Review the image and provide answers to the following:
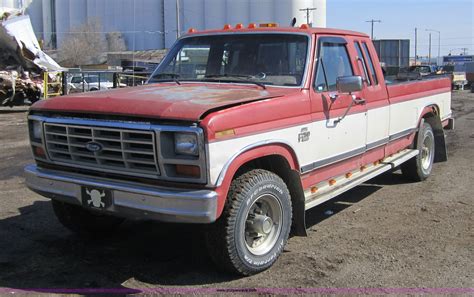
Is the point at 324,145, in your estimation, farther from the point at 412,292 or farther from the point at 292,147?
the point at 412,292

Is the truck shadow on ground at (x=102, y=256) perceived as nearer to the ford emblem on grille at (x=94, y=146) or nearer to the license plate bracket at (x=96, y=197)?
the license plate bracket at (x=96, y=197)

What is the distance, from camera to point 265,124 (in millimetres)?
4520

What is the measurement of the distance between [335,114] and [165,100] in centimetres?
199

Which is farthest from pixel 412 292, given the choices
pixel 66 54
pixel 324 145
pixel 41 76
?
pixel 66 54

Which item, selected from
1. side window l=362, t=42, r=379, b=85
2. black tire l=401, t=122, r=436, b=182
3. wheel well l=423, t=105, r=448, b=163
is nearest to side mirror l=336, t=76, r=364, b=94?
side window l=362, t=42, r=379, b=85

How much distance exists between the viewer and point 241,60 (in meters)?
5.67

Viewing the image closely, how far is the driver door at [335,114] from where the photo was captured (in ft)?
17.4

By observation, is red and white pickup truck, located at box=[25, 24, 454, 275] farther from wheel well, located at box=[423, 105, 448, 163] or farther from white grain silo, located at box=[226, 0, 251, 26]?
white grain silo, located at box=[226, 0, 251, 26]

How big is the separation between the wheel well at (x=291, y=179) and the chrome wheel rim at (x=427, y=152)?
399 centimetres

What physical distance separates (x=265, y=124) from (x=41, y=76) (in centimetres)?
1987

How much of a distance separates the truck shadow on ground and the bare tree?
9411cm

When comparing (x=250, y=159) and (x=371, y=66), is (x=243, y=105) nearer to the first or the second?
(x=250, y=159)

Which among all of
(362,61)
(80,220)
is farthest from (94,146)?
(362,61)

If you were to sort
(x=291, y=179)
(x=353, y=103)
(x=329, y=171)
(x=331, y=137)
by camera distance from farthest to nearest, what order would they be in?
(x=353, y=103) < (x=329, y=171) < (x=331, y=137) < (x=291, y=179)
